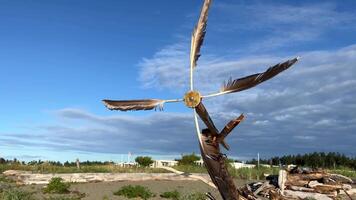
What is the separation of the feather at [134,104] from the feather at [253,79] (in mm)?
874

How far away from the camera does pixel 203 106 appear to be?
6336 millimetres

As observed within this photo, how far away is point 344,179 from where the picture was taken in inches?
Answer: 881

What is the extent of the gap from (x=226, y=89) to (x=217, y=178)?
4.06 ft

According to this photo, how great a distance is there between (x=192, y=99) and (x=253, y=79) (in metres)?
0.73

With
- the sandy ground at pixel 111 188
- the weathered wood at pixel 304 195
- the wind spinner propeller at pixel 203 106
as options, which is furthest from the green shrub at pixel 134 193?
the wind spinner propeller at pixel 203 106

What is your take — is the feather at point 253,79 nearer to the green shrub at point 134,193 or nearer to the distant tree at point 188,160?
the green shrub at point 134,193

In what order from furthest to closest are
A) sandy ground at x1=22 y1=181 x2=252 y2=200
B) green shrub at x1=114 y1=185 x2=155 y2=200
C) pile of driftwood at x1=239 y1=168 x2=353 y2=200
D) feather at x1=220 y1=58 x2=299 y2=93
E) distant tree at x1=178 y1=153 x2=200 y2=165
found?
distant tree at x1=178 y1=153 x2=200 y2=165 → sandy ground at x1=22 y1=181 x2=252 y2=200 → green shrub at x1=114 y1=185 x2=155 y2=200 → pile of driftwood at x1=239 y1=168 x2=353 y2=200 → feather at x1=220 y1=58 x2=299 y2=93

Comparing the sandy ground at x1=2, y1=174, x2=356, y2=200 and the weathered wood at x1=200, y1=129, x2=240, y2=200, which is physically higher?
the weathered wood at x1=200, y1=129, x2=240, y2=200

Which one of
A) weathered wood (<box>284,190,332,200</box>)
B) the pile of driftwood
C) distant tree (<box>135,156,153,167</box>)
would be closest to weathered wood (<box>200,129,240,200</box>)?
the pile of driftwood

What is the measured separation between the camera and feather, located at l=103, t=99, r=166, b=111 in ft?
22.0

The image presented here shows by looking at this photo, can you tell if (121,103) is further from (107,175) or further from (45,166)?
(45,166)

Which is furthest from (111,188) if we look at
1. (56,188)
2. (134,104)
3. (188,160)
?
(134,104)

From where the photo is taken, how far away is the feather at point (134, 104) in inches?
264

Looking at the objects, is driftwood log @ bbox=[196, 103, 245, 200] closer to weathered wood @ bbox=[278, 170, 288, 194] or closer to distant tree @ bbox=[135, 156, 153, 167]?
weathered wood @ bbox=[278, 170, 288, 194]
